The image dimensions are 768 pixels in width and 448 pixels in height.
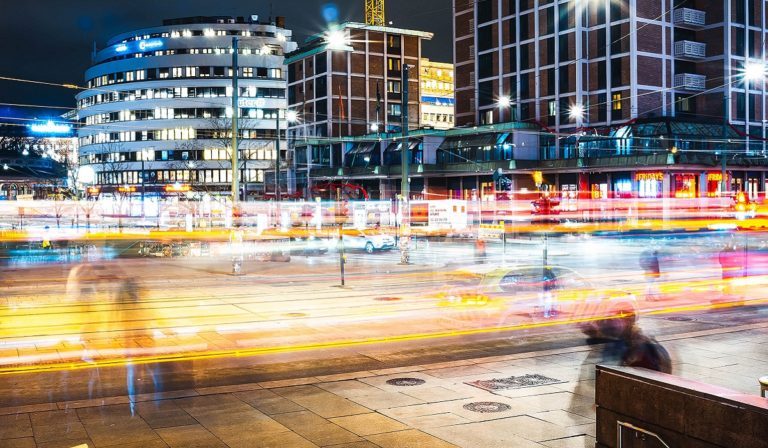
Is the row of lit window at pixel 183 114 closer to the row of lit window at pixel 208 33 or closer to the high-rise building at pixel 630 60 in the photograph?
the row of lit window at pixel 208 33

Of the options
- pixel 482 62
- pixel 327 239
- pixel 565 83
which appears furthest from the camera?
pixel 482 62

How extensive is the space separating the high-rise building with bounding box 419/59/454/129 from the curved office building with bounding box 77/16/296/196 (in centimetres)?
2392

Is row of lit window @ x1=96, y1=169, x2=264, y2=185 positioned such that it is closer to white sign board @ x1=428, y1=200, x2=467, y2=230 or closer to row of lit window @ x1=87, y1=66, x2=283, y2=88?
row of lit window @ x1=87, y1=66, x2=283, y2=88

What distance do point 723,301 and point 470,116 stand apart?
68125 millimetres

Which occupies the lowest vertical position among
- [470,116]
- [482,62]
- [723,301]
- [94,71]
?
[723,301]

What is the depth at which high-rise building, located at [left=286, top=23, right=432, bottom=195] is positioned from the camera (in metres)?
97.2

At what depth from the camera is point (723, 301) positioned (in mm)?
19141

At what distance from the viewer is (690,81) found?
227 feet

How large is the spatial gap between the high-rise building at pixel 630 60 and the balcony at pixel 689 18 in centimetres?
9

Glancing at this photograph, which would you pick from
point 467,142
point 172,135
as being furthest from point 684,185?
point 172,135

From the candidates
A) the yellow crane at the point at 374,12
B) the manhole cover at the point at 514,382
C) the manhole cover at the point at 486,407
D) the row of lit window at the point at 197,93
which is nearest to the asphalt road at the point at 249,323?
the manhole cover at the point at 514,382

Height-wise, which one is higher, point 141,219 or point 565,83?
point 565,83

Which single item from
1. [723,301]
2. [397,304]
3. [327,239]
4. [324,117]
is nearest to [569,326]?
[397,304]

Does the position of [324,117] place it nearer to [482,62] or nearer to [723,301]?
[482,62]
